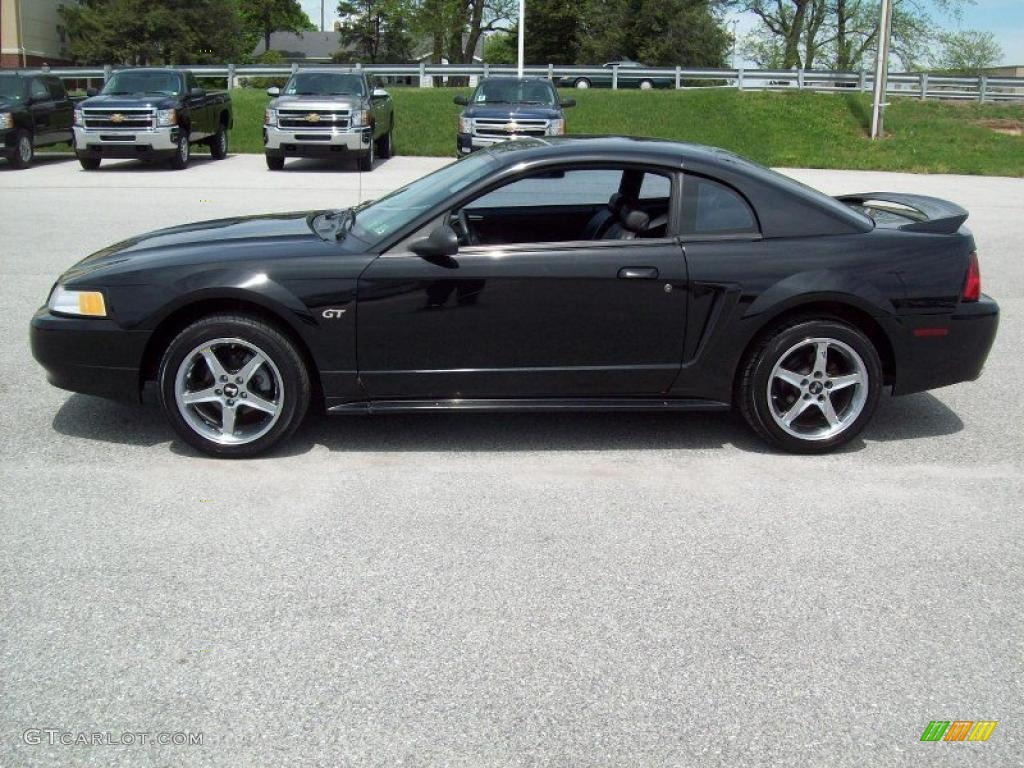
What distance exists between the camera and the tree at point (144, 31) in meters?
55.6

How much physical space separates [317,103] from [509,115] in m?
3.61

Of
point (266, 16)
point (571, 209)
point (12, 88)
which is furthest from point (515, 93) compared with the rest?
point (266, 16)

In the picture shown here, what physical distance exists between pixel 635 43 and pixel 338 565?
6074 cm

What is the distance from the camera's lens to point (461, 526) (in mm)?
4539

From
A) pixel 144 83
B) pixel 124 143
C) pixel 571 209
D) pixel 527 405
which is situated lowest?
pixel 527 405

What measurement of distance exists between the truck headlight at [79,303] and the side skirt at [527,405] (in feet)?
4.00

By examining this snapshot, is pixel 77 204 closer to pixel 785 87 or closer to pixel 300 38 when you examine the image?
pixel 785 87

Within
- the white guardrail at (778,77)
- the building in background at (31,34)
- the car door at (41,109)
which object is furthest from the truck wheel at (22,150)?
the building in background at (31,34)

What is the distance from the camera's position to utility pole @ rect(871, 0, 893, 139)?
25.0 m

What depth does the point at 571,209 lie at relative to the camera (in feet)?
20.3

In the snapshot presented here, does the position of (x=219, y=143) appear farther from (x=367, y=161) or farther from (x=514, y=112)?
(x=514, y=112)

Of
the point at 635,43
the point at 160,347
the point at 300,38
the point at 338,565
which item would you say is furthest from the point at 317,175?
the point at 300,38

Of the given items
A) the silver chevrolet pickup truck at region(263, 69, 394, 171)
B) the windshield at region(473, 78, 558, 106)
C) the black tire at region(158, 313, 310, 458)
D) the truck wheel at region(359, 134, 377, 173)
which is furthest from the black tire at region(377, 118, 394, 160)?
the black tire at region(158, 313, 310, 458)

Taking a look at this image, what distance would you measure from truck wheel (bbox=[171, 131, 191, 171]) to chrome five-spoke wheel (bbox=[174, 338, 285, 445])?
1634 cm
